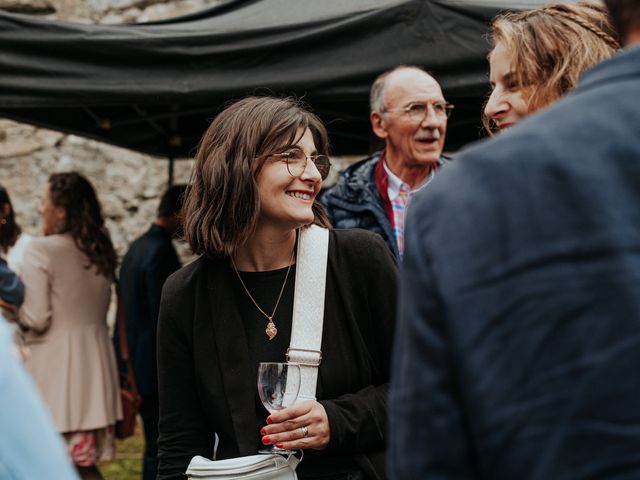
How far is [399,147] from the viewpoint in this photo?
3893 millimetres

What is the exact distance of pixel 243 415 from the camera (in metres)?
2.38

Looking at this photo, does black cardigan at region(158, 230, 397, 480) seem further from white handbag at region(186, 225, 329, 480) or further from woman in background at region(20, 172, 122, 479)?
woman in background at region(20, 172, 122, 479)

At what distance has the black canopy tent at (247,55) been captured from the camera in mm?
3744

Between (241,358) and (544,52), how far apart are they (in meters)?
1.11

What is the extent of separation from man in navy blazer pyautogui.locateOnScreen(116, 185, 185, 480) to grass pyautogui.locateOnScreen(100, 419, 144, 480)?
1.27 m

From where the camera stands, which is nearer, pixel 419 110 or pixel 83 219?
pixel 419 110

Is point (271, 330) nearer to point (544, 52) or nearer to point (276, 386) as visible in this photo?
point (276, 386)

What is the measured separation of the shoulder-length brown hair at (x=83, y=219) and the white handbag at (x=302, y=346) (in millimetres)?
3053

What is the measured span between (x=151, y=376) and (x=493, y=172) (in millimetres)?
4638

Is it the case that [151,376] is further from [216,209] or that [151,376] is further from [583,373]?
[583,373]

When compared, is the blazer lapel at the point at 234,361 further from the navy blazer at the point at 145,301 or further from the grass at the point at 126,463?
the grass at the point at 126,463

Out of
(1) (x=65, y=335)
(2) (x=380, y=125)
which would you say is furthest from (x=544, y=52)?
(1) (x=65, y=335)

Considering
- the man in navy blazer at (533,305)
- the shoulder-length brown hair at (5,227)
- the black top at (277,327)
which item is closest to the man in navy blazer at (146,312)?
the shoulder-length brown hair at (5,227)

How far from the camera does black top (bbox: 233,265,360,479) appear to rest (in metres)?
2.38
